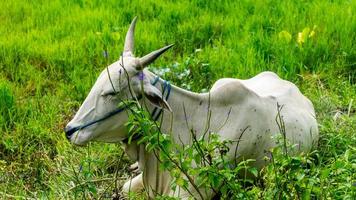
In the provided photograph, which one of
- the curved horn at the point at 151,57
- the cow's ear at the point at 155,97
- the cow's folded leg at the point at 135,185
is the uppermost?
the curved horn at the point at 151,57

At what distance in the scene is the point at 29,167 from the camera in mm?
4305

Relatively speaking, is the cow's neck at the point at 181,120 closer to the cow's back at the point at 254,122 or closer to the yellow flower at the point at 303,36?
the cow's back at the point at 254,122

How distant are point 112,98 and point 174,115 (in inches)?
14.1

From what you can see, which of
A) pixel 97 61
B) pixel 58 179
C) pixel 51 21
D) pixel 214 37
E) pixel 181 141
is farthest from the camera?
pixel 51 21

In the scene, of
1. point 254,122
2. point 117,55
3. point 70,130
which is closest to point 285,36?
point 117,55

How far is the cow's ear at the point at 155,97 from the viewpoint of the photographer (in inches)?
131

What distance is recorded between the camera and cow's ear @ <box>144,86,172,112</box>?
10.9ft

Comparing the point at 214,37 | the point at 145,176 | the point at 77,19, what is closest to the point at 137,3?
the point at 77,19

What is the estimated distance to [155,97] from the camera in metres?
3.34

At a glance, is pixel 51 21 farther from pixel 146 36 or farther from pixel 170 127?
pixel 170 127

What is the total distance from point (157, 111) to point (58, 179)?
34.2 inches

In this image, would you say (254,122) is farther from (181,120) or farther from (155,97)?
(155,97)

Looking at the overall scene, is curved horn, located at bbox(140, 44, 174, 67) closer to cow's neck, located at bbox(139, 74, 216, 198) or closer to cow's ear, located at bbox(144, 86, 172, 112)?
cow's ear, located at bbox(144, 86, 172, 112)

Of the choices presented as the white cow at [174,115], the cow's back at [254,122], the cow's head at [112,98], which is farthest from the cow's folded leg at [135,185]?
the cow's back at [254,122]
